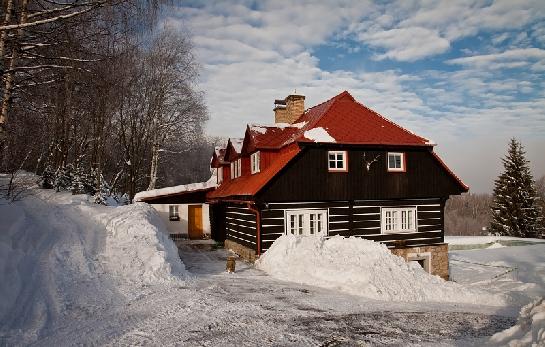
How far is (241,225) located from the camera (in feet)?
62.3

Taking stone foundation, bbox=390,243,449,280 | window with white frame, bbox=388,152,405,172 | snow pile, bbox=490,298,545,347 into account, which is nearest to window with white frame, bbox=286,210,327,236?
window with white frame, bbox=388,152,405,172

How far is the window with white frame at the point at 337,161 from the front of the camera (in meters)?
17.6

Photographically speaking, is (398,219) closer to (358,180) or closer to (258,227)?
(358,180)

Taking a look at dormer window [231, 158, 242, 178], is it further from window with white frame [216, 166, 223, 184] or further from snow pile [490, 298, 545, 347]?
snow pile [490, 298, 545, 347]

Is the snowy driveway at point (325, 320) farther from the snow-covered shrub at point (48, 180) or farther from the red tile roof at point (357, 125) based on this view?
the snow-covered shrub at point (48, 180)

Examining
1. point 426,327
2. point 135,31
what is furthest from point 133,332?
point 135,31

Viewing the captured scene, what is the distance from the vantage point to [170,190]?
80.1ft

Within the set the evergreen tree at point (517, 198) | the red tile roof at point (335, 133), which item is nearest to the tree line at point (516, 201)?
the evergreen tree at point (517, 198)

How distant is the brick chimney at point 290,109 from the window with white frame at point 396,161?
6534 millimetres

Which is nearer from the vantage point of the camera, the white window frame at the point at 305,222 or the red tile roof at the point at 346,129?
the white window frame at the point at 305,222

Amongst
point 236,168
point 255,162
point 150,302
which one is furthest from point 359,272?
point 236,168

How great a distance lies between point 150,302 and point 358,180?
11.9m

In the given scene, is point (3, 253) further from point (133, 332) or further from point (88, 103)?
point (88, 103)

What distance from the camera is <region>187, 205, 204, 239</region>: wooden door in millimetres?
25031
